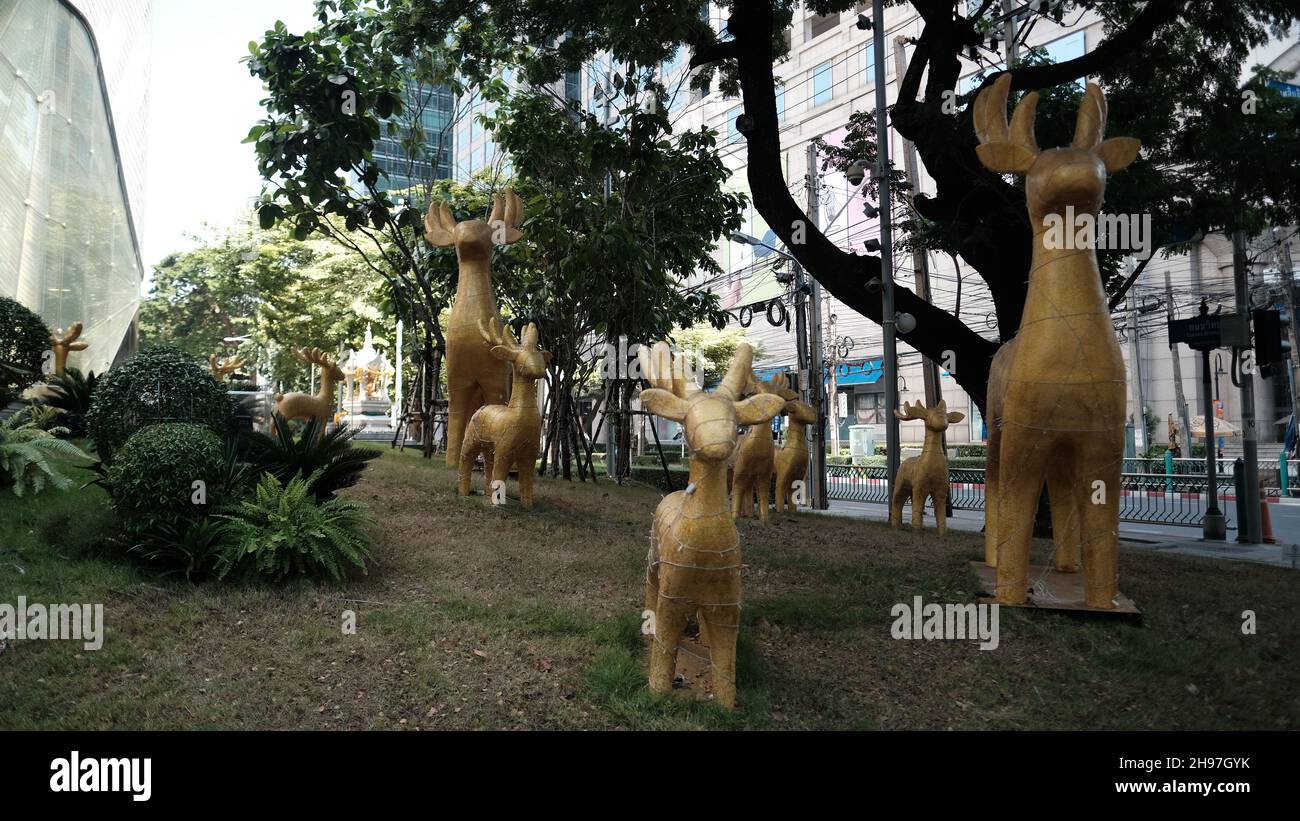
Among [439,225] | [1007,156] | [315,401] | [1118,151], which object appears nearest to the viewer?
[1118,151]

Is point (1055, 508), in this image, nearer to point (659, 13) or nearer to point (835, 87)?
point (659, 13)

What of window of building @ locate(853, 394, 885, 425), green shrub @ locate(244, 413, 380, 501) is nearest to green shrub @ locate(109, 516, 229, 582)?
green shrub @ locate(244, 413, 380, 501)

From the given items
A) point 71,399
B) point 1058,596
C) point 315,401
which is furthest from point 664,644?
point 315,401

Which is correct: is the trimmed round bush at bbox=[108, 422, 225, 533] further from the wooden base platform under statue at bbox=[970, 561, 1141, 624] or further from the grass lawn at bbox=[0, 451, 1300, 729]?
the wooden base platform under statue at bbox=[970, 561, 1141, 624]

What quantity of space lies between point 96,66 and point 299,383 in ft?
49.8

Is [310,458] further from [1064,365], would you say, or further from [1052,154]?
[1052,154]

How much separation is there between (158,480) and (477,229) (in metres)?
4.77

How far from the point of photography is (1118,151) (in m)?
5.19

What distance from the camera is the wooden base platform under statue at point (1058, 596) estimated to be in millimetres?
5379

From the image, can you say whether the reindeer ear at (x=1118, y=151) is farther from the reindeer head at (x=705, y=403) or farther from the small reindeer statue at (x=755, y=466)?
the small reindeer statue at (x=755, y=466)

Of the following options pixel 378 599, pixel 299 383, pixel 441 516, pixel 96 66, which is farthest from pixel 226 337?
pixel 378 599

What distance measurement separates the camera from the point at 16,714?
3.98 metres

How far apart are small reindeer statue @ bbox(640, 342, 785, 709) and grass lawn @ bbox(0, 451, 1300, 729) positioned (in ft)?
0.97

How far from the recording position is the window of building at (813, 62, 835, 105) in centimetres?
2866
